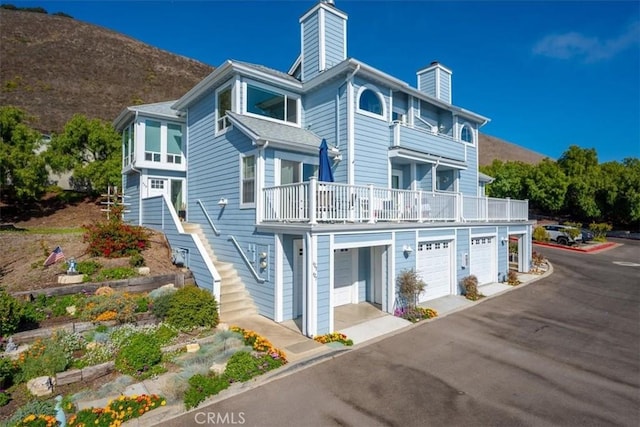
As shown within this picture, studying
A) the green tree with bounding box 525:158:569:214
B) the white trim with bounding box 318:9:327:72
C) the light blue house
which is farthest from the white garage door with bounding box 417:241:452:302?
the green tree with bounding box 525:158:569:214

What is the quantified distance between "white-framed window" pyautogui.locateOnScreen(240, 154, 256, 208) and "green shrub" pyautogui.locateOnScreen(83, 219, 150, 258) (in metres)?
4.19

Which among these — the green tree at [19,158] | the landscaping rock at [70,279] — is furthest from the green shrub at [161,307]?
the green tree at [19,158]

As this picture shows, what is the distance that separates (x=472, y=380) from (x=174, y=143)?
52.2 ft

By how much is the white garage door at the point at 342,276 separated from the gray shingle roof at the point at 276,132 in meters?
3.87

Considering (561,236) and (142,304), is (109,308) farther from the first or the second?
(561,236)

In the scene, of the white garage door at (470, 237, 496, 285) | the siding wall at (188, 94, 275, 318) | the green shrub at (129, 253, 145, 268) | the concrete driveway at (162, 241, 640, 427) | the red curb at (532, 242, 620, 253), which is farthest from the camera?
the red curb at (532, 242, 620, 253)

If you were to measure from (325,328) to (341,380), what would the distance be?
226cm

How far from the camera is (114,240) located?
1158 centimetres

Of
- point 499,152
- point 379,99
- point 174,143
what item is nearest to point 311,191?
point 379,99

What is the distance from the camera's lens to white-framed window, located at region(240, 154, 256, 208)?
10.9 m

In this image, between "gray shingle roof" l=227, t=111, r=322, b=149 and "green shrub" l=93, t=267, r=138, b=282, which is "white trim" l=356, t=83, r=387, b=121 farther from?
"green shrub" l=93, t=267, r=138, b=282

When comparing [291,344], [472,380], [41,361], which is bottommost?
[472,380]

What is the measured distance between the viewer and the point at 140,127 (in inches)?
620

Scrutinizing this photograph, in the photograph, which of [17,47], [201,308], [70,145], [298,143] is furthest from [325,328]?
[17,47]
